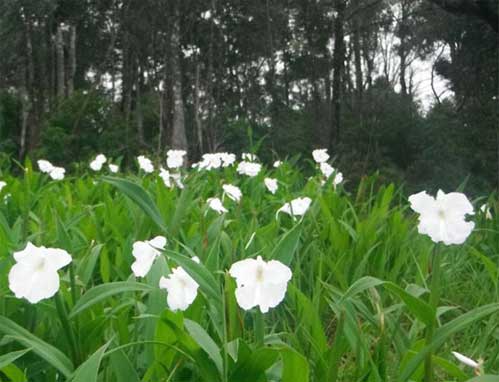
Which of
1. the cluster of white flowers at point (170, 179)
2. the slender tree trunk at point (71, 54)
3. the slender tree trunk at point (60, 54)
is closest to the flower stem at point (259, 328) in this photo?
the cluster of white flowers at point (170, 179)

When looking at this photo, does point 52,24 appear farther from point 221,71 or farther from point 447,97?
point 447,97

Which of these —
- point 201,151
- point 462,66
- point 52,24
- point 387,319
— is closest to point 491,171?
point 462,66

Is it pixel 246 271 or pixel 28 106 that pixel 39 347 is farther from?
pixel 28 106

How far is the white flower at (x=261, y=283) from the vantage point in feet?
Result: 3.02

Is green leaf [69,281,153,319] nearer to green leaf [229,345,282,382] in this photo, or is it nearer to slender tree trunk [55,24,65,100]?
green leaf [229,345,282,382]

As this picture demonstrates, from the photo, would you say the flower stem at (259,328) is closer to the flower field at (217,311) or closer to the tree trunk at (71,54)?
the flower field at (217,311)

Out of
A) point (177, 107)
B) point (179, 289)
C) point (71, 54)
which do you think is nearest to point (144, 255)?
point (179, 289)

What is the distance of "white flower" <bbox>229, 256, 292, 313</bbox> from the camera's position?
3.02ft

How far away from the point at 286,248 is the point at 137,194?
47cm

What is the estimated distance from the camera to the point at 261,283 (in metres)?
0.94

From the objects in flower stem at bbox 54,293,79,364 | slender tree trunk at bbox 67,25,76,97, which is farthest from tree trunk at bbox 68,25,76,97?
flower stem at bbox 54,293,79,364

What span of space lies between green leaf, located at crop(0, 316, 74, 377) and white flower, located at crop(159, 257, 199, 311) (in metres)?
0.19

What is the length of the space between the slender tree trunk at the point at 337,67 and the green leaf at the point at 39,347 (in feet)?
29.1

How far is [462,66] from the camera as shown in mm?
9273
